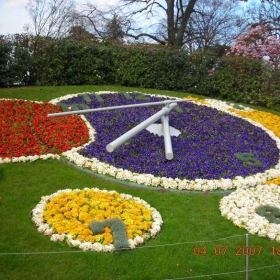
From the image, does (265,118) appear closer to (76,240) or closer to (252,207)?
(252,207)

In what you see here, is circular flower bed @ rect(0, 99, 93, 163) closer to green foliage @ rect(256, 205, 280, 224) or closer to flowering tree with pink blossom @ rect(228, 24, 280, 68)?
green foliage @ rect(256, 205, 280, 224)

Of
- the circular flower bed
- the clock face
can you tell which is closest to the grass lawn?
the circular flower bed

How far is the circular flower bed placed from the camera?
313 inches

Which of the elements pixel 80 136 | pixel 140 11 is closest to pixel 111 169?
pixel 80 136

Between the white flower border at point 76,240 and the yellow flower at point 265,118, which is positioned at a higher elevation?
the yellow flower at point 265,118

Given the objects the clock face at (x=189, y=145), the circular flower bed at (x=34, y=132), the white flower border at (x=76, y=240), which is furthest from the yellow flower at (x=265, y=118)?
the white flower border at (x=76, y=240)

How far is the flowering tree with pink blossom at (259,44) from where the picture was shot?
887 inches

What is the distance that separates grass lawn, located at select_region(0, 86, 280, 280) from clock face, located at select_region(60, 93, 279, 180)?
2.85 ft

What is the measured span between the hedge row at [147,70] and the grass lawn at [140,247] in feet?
25.3

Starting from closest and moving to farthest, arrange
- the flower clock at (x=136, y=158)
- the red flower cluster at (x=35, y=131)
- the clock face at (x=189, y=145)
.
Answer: the flower clock at (x=136, y=158)
the clock face at (x=189, y=145)
the red flower cluster at (x=35, y=131)

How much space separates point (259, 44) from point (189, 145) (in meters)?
16.7

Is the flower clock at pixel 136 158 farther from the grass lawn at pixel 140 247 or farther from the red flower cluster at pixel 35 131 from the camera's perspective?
the grass lawn at pixel 140 247

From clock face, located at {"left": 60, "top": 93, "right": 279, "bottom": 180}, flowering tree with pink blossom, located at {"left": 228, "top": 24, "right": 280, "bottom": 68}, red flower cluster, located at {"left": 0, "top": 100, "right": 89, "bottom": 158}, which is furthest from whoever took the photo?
flowering tree with pink blossom, located at {"left": 228, "top": 24, "right": 280, "bottom": 68}
